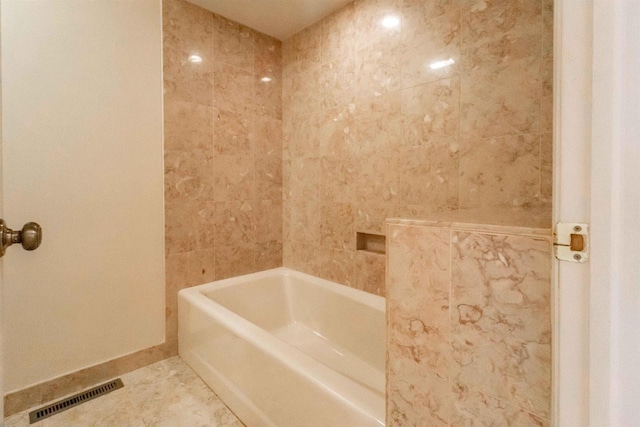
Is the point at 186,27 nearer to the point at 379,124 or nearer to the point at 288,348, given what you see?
the point at 379,124

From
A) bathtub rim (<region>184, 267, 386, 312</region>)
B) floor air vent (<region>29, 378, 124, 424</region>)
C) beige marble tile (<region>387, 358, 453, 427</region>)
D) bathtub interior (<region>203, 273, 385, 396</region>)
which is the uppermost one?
beige marble tile (<region>387, 358, 453, 427</region>)

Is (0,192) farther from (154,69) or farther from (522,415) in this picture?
(154,69)

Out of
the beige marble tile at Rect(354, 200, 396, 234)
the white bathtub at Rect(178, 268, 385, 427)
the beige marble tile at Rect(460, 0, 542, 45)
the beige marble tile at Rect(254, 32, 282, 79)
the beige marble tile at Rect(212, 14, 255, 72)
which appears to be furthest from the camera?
the beige marble tile at Rect(254, 32, 282, 79)

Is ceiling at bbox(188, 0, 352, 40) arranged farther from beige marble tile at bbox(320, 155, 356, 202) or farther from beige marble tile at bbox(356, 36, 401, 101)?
beige marble tile at bbox(320, 155, 356, 202)

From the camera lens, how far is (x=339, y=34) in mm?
1963

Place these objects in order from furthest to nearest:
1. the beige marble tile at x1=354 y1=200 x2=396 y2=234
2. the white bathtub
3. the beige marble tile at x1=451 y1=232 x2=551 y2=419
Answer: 1. the beige marble tile at x1=354 y1=200 x2=396 y2=234
2. the white bathtub
3. the beige marble tile at x1=451 y1=232 x2=551 y2=419

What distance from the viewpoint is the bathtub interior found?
167cm

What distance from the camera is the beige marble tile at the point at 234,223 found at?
2.09 meters

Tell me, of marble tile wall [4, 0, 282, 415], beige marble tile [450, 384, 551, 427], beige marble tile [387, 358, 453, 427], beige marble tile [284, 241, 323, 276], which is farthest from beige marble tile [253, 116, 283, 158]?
beige marble tile [450, 384, 551, 427]

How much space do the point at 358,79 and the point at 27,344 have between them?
2.24 m

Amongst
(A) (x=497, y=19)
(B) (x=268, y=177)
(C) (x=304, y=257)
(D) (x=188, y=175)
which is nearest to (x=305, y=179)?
(B) (x=268, y=177)

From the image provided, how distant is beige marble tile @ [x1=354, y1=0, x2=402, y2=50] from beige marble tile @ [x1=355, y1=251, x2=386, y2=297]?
1269 mm

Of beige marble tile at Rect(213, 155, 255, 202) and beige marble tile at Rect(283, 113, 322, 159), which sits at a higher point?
beige marble tile at Rect(283, 113, 322, 159)

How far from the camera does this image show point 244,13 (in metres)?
2.01
